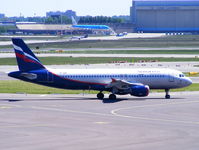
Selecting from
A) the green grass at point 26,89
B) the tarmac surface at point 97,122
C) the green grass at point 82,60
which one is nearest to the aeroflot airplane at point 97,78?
the tarmac surface at point 97,122

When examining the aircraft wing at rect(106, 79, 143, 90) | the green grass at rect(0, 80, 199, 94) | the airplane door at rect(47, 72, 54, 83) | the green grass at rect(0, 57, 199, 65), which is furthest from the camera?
the green grass at rect(0, 57, 199, 65)

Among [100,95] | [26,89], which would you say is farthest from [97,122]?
[26,89]

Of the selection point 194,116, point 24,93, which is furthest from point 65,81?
point 194,116

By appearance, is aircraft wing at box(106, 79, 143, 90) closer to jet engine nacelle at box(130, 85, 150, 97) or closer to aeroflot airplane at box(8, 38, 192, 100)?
aeroflot airplane at box(8, 38, 192, 100)

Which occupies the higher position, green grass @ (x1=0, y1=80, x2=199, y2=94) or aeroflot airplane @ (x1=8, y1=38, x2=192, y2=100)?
aeroflot airplane @ (x1=8, y1=38, x2=192, y2=100)

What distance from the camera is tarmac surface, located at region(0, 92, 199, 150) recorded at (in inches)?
1528

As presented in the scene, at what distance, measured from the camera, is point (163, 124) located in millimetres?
46938

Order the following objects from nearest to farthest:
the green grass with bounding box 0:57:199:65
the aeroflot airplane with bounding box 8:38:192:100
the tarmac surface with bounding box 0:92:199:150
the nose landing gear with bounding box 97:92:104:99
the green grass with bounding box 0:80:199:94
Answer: the tarmac surface with bounding box 0:92:199:150
the aeroflot airplane with bounding box 8:38:192:100
the nose landing gear with bounding box 97:92:104:99
the green grass with bounding box 0:80:199:94
the green grass with bounding box 0:57:199:65

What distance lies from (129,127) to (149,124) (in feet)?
7.26

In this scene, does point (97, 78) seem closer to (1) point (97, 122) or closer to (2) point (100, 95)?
Result: (2) point (100, 95)

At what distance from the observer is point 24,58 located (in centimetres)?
6350

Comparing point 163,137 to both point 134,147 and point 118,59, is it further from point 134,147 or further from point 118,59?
point 118,59

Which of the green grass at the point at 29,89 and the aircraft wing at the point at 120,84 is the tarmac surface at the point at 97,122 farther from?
the green grass at the point at 29,89

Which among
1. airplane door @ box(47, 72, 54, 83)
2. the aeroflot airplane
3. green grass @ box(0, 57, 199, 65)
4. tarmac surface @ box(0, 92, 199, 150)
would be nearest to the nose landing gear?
the aeroflot airplane
